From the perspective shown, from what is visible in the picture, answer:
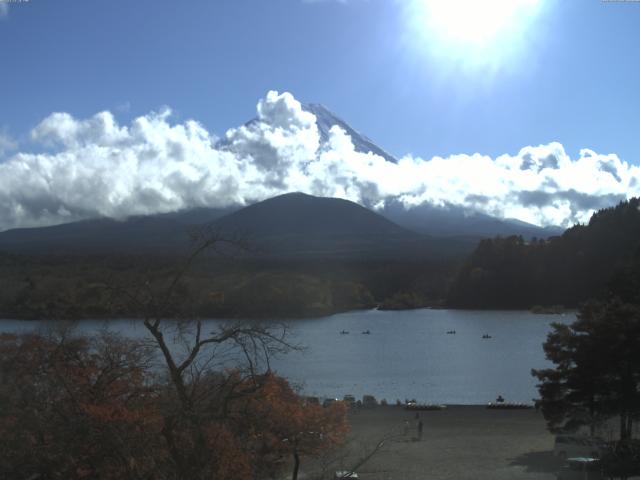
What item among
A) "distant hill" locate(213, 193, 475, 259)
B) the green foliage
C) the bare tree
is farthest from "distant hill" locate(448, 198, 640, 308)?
the bare tree

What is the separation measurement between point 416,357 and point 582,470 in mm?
23537

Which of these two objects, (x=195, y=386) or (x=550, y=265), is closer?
(x=195, y=386)

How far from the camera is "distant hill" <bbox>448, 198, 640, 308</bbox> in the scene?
58531mm

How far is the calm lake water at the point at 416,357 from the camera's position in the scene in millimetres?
22609

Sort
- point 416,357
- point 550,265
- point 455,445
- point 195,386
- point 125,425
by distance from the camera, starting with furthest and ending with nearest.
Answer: point 550,265
point 416,357
point 455,445
point 125,425
point 195,386

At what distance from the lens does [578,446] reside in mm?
11008

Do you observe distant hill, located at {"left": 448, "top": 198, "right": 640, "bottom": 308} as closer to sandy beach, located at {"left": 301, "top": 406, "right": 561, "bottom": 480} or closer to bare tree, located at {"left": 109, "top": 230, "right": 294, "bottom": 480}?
sandy beach, located at {"left": 301, "top": 406, "right": 561, "bottom": 480}

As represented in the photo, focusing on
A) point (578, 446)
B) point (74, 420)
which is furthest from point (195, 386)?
point (578, 446)

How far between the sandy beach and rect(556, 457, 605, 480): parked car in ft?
4.07

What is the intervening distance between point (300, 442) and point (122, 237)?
8406 cm

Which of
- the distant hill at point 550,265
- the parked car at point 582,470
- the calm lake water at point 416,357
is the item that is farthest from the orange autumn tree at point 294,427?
the distant hill at point 550,265

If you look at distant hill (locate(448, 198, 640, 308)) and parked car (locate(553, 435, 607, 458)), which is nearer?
parked car (locate(553, 435, 607, 458))

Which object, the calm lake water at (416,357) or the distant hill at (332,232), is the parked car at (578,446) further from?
the distant hill at (332,232)

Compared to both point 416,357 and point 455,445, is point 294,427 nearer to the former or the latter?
point 455,445
